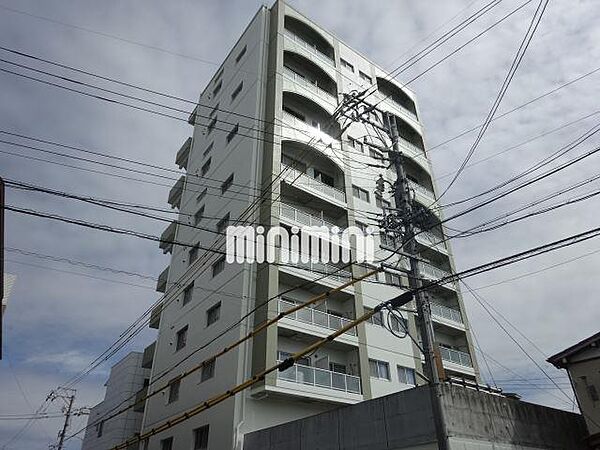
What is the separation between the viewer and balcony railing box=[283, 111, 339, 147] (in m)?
26.4

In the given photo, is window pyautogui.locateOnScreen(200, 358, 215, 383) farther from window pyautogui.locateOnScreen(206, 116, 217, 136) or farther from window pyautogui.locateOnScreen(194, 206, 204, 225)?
window pyautogui.locateOnScreen(206, 116, 217, 136)

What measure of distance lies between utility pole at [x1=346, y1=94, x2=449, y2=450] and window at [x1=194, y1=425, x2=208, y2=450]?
496 inches

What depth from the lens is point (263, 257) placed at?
839 inches

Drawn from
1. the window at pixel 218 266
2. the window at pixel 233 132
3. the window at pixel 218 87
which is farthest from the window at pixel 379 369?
the window at pixel 218 87

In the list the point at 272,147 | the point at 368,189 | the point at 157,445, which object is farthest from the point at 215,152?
the point at 157,445

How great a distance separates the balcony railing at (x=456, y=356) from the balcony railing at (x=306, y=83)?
706 inches

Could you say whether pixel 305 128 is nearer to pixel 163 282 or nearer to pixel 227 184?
pixel 227 184

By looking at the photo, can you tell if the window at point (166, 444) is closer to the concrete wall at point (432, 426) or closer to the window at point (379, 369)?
the concrete wall at point (432, 426)

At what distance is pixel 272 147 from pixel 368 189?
25.9ft

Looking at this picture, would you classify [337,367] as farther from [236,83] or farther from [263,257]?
[236,83]

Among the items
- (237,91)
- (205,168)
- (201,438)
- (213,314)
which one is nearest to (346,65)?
(237,91)

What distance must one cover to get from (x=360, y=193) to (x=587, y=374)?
53.6 feet

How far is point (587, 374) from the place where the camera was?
15.6 m

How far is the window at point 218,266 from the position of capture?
77.5 ft
